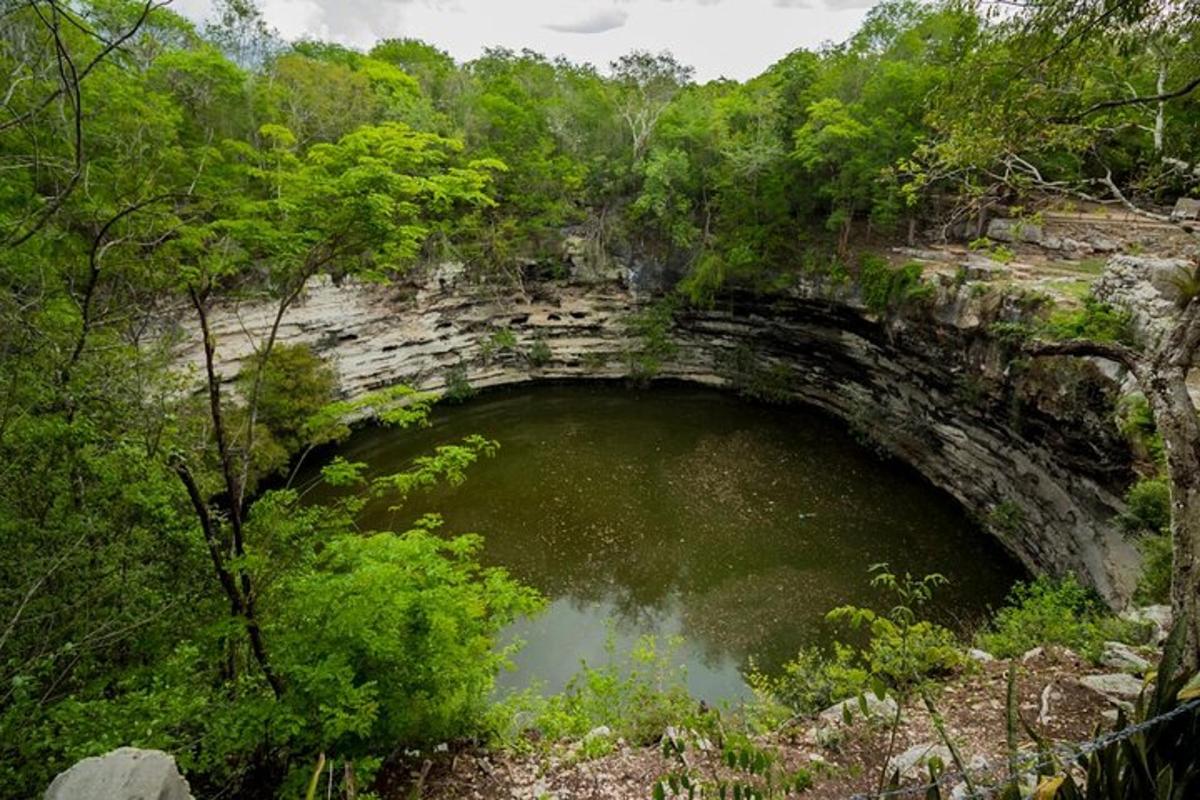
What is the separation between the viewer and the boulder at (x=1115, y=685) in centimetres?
496

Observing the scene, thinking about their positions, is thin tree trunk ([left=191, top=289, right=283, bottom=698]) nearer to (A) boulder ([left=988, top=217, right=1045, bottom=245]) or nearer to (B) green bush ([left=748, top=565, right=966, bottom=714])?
(B) green bush ([left=748, top=565, right=966, bottom=714])

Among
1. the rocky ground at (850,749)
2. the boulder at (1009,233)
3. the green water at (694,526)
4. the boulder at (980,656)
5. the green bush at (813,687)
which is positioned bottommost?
the green water at (694,526)

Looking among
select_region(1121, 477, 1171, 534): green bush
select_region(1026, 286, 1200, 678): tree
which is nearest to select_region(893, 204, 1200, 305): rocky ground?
select_region(1121, 477, 1171, 534): green bush

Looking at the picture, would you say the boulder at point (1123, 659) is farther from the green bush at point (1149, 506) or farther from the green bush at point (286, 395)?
the green bush at point (286, 395)

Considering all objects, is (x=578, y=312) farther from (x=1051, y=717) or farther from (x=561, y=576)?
(x=1051, y=717)

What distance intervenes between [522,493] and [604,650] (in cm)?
496

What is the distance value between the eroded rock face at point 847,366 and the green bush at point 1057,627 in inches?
26.8

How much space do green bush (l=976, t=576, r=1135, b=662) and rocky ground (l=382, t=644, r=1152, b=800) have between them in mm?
409

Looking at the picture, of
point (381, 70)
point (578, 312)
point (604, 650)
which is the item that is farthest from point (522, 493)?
point (381, 70)

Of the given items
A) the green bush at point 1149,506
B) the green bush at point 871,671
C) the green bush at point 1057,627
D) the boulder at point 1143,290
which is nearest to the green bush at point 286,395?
the green bush at point 871,671

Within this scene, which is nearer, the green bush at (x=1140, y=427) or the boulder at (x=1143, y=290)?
the green bush at (x=1140, y=427)

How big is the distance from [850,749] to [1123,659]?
2.61m

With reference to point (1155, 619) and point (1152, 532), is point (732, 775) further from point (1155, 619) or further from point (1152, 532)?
point (1152, 532)

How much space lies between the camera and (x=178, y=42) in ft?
51.6
